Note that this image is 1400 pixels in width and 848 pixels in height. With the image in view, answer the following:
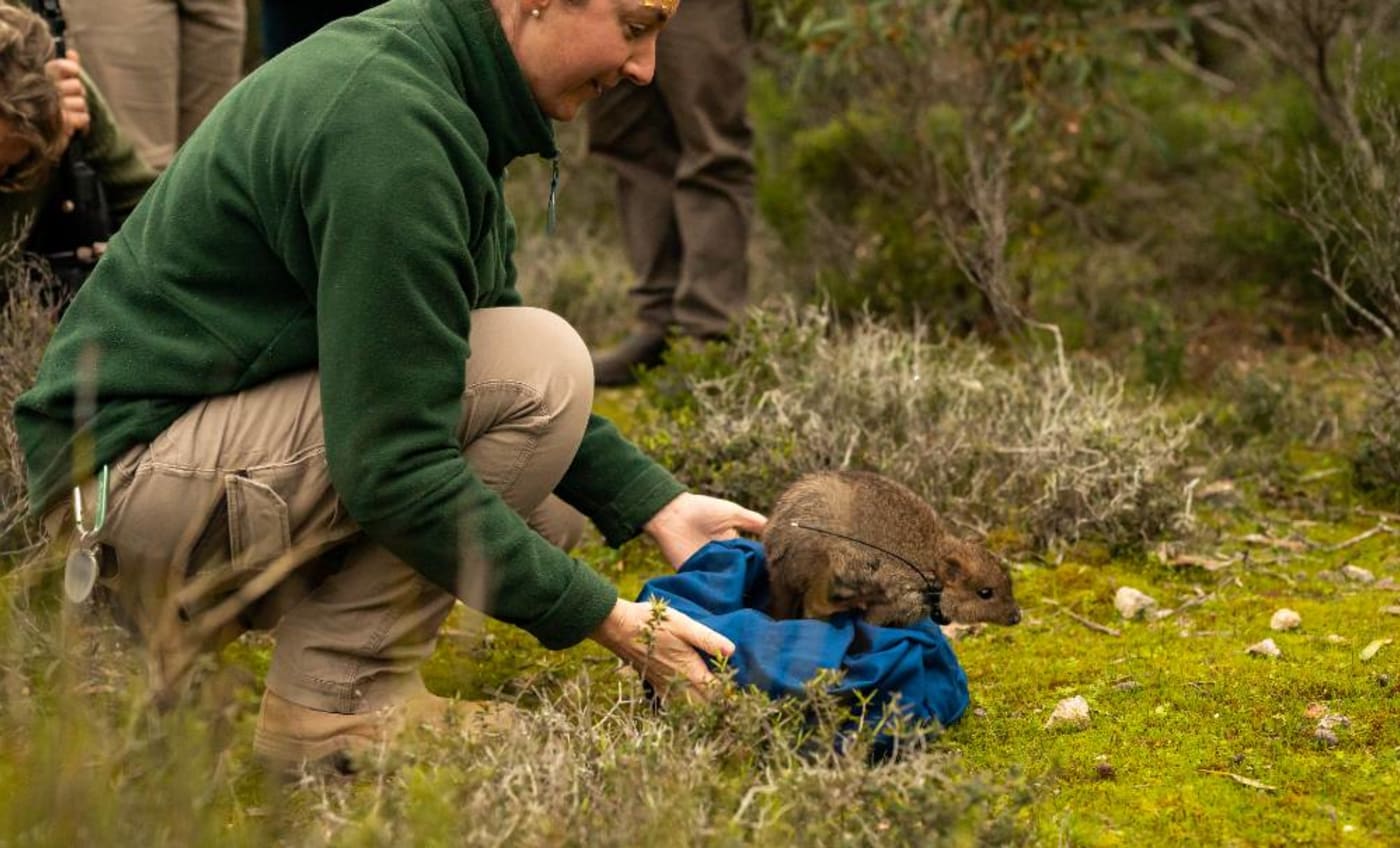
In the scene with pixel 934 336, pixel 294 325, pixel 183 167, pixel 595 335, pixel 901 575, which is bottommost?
pixel 595 335

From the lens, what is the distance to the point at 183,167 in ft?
10.6

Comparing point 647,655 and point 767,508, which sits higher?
point 647,655

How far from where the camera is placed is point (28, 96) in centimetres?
408

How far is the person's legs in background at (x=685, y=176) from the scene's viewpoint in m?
6.41

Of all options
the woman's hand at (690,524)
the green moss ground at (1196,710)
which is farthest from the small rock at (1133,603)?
the woman's hand at (690,524)

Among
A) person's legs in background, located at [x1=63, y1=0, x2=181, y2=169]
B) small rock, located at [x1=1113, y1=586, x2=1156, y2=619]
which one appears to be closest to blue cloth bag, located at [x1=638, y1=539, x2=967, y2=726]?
small rock, located at [x1=1113, y1=586, x2=1156, y2=619]

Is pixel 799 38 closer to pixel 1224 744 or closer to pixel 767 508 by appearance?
pixel 767 508

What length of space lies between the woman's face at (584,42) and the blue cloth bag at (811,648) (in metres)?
1.09

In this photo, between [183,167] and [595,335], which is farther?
[595,335]

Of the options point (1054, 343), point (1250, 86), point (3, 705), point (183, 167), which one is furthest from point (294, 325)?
point (1250, 86)

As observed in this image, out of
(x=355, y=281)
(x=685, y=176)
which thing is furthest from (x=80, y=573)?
(x=685, y=176)

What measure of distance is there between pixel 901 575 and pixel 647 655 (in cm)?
103

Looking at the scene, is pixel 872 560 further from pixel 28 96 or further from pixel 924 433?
pixel 28 96

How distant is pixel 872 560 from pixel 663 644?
37.0 inches
